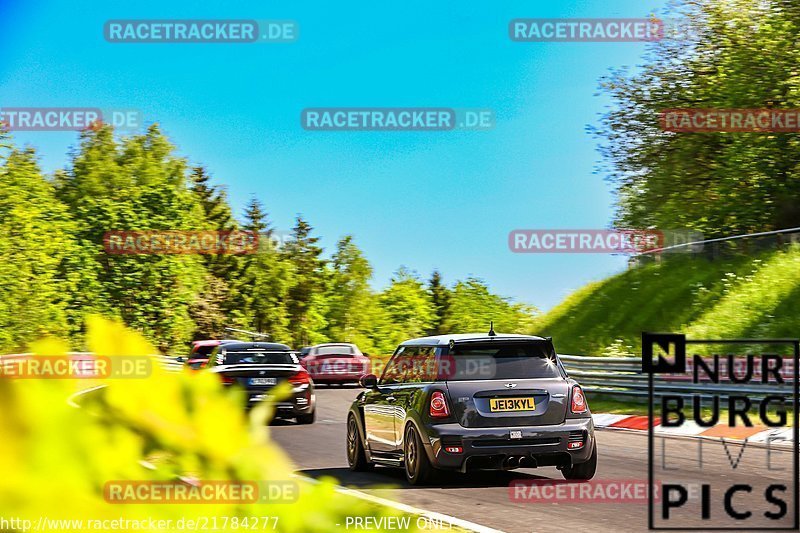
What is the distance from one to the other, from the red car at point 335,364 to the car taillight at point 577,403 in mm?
26019

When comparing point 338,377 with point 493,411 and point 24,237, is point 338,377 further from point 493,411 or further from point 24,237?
point 493,411

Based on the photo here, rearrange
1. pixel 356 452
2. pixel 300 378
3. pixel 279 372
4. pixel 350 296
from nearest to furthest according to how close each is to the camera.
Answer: pixel 356 452, pixel 279 372, pixel 300 378, pixel 350 296

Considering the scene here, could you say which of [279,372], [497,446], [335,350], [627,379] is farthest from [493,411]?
[335,350]

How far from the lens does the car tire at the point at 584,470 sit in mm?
11258

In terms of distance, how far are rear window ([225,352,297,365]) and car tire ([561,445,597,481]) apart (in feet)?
26.6

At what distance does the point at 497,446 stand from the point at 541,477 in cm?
128

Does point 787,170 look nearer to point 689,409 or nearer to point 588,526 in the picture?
point 689,409

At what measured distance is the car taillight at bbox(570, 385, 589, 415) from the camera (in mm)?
11102

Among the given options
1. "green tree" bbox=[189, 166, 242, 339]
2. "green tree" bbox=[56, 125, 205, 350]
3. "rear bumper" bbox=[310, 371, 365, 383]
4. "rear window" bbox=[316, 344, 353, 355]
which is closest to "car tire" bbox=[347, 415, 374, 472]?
"rear bumper" bbox=[310, 371, 365, 383]

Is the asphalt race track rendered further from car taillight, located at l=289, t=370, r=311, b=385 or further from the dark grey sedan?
car taillight, located at l=289, t=370, r=311, b=385

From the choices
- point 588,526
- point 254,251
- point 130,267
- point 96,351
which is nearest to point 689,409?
point 588,526

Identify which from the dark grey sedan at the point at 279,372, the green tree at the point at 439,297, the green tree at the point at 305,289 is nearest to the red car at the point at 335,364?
the dark grey sedan at the point at 279,372

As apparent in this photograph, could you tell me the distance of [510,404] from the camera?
10.9 meters

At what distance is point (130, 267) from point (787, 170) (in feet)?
101
